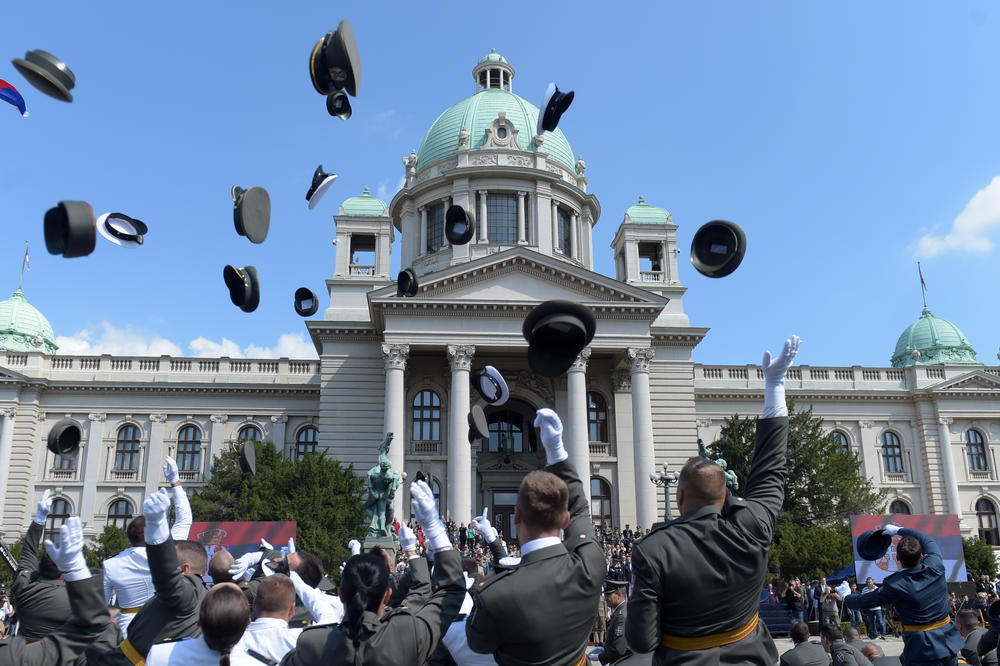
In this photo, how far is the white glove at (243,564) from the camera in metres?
7.54

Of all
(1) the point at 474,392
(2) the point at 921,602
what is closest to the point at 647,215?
(1) the point at 474,392

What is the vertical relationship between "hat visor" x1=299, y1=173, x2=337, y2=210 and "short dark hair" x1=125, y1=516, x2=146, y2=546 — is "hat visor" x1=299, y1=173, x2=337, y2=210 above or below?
above

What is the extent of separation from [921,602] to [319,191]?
11.1 meters

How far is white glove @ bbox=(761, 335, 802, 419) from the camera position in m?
4.92

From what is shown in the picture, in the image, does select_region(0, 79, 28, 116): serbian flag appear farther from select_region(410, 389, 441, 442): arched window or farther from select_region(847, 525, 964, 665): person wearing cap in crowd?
select_region(410, 389, 441, 442): arched window

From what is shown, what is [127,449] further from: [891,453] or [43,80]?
[891,453]

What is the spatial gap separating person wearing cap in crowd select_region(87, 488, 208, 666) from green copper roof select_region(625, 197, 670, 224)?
47.2 m

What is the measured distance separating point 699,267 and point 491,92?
51.5 meters

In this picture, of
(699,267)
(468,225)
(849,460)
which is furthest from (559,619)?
(849,460)

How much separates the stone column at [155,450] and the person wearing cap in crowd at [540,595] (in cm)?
4646

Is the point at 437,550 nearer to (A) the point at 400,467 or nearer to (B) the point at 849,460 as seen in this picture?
(A) the point at 400,467

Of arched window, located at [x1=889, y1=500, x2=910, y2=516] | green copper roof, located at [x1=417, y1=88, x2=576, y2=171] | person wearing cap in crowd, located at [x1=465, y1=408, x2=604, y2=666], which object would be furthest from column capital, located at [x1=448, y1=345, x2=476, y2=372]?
person wearing cap in crowd, located at [x1=465, y1=408, x2=604, y2=666]

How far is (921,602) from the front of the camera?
270 inches

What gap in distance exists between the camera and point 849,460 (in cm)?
4422
